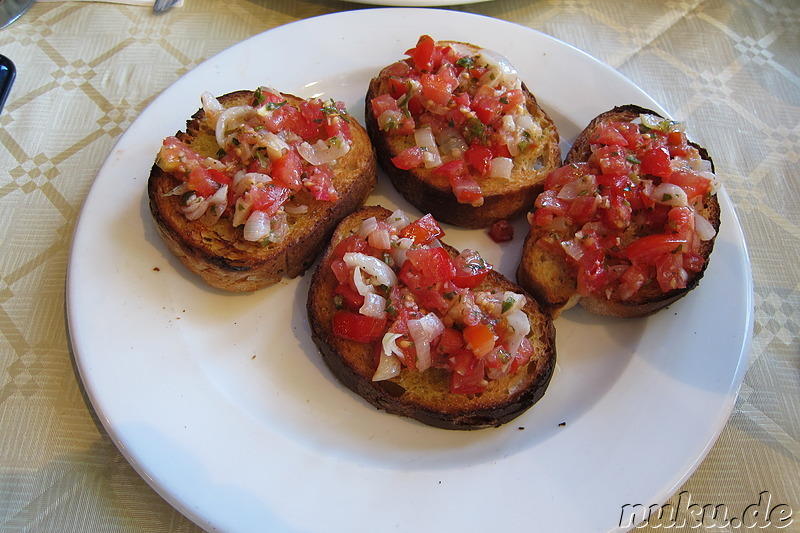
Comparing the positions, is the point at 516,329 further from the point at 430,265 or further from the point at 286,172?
the point at 286,172

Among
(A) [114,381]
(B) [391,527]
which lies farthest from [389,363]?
(A) [114,381]

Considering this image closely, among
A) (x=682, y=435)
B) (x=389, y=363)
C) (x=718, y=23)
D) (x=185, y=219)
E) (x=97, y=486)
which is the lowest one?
(x=97, y=486)

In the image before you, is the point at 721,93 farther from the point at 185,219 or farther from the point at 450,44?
the point at 185,219

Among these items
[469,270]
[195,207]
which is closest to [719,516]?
[469,270]

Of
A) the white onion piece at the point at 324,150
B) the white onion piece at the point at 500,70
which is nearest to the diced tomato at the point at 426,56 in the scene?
the white onion piece at the point at 500,70

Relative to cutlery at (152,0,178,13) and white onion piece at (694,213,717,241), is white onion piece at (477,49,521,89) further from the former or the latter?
cutlery at (152,0,178,13)

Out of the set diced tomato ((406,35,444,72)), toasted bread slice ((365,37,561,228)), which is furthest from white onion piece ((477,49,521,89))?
diced tomato ((406,35,444,72))

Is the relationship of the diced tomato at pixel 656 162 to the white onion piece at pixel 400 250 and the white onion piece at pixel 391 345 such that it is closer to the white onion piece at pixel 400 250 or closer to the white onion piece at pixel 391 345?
the white onion piece at pixel 400 250
